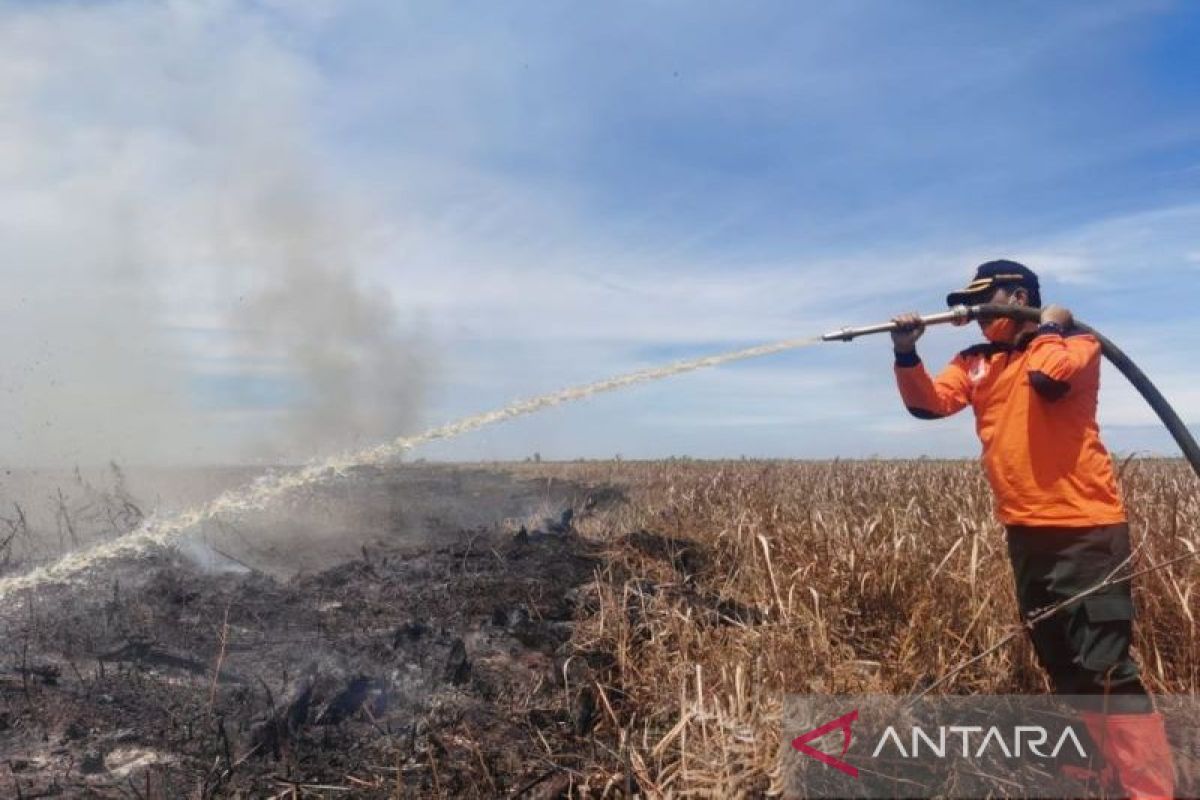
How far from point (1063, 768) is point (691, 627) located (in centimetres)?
188

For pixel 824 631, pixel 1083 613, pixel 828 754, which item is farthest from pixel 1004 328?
pixel 828 754

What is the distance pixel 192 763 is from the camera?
12.8ft

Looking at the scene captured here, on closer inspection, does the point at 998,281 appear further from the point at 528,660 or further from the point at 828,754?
the point at 528,660

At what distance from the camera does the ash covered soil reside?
3807mm

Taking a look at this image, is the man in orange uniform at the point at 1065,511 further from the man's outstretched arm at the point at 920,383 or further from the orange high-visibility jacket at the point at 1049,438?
the man's outstretched arm at the point at 920,383

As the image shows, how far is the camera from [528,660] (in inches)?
211

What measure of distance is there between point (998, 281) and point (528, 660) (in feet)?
11.3

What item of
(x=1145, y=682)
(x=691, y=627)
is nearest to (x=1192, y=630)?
(x=1145, y=682)

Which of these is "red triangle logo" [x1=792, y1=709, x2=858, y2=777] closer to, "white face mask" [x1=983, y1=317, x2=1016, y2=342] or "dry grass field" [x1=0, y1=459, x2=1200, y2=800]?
"dry grass field" [x1=0, y1=459, x2=1200, y2=800]

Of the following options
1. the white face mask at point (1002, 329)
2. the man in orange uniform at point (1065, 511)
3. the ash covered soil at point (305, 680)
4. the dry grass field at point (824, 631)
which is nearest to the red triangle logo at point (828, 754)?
the dry grass field at point (824, 631)

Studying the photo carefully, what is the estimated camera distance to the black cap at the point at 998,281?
4.13 m

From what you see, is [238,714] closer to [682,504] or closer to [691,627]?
[691,627]

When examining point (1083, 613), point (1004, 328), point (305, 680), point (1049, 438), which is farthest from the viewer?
point (305, 680)

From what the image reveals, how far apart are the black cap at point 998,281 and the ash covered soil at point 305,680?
280 cm
